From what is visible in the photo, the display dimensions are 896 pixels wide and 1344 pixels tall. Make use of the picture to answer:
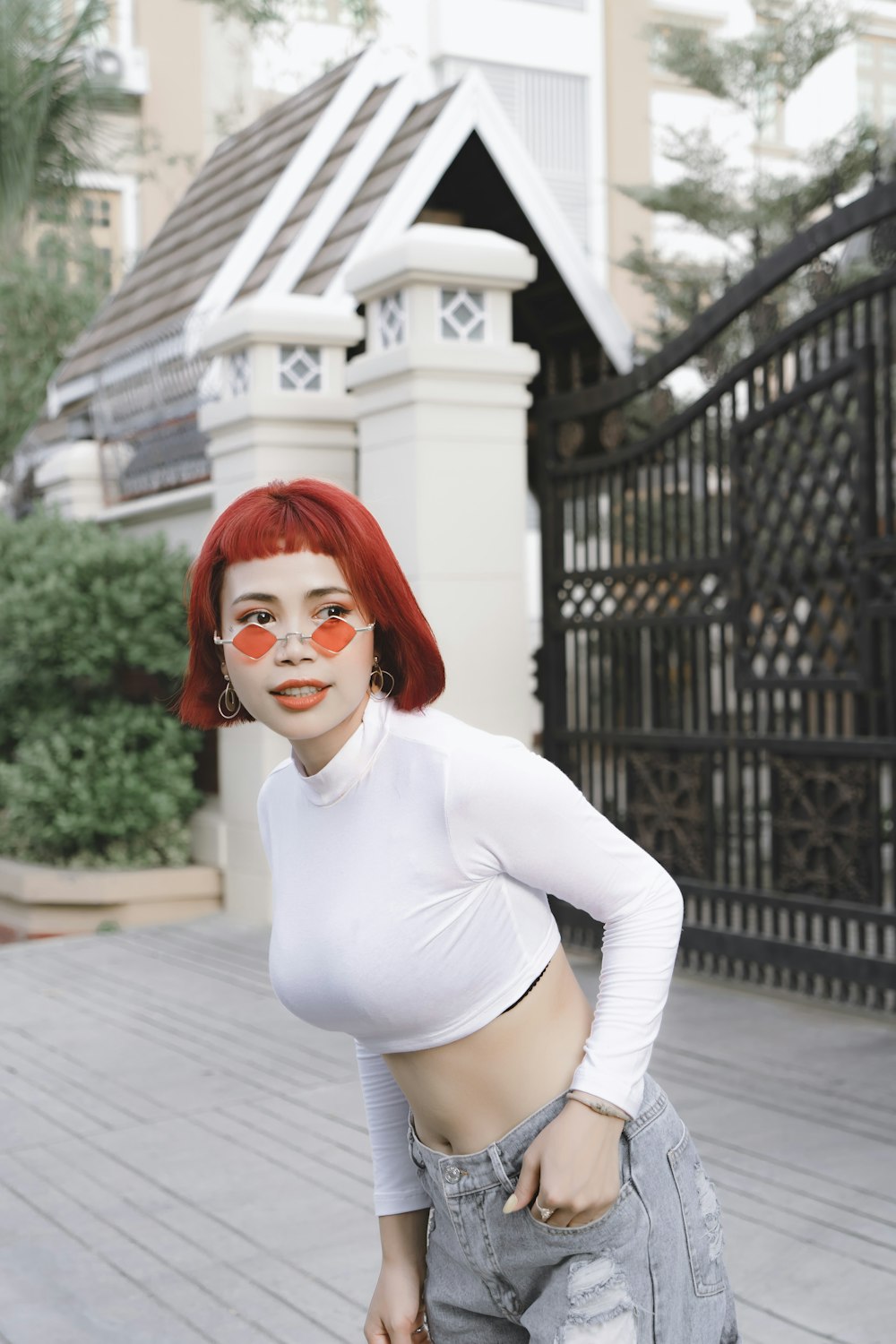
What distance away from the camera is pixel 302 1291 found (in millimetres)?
3609

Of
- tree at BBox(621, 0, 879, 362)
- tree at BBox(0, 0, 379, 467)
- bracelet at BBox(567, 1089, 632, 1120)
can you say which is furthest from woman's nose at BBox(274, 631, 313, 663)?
tree at BBox(0, 0, 379, 467)

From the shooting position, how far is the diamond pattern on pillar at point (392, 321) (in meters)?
7.00

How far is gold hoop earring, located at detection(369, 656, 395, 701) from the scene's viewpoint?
1969 millimetres

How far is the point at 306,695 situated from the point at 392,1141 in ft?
2.16

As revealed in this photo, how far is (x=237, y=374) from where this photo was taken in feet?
26.6

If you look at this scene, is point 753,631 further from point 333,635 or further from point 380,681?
point 333,635

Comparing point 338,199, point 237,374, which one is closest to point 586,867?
point 237,374

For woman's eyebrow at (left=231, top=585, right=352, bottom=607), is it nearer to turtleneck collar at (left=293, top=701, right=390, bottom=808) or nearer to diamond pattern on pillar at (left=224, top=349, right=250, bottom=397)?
turtleneck collar at (left=293, top=701, right=390, bottom=808)

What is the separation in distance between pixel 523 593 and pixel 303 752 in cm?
537

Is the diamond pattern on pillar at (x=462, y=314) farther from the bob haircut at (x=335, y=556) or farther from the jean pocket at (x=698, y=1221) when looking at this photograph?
the jean pocket at (x=698, y=1221)

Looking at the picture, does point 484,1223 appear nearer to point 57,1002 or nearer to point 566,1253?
point 566,1253

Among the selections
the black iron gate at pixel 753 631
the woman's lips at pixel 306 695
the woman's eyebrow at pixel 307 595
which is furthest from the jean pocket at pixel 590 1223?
the black iron gate at pixel 753 631

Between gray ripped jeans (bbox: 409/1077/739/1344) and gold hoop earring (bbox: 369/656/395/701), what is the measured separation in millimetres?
541

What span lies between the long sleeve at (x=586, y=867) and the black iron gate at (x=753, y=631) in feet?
12.8
